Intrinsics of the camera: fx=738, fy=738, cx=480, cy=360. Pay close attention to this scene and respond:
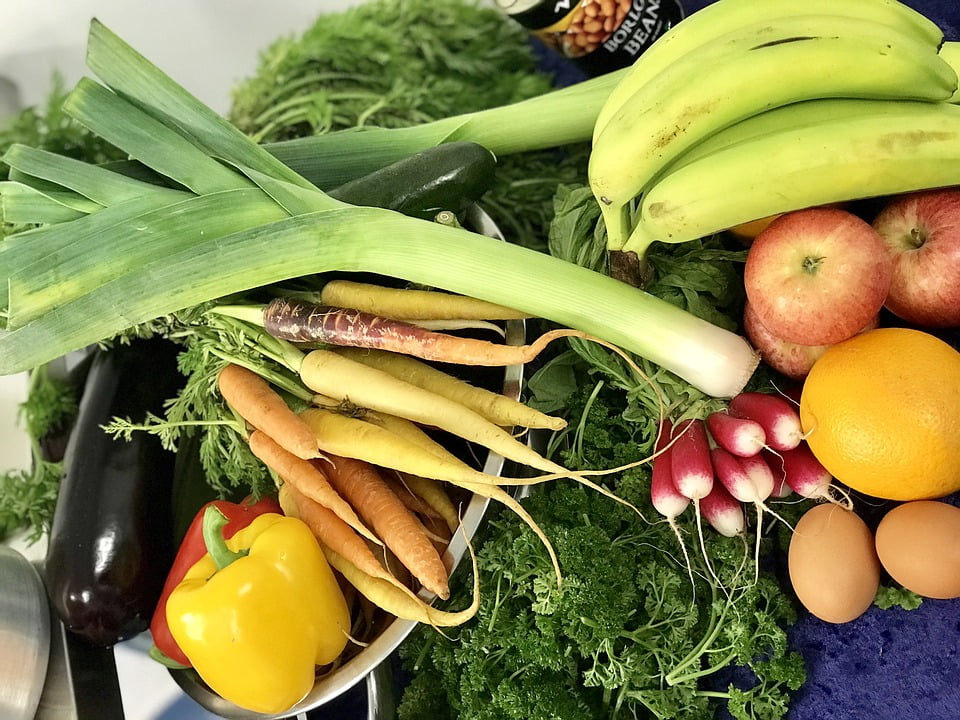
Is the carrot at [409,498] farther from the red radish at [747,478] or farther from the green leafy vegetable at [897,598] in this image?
the green leafy vegetable at [897,598]

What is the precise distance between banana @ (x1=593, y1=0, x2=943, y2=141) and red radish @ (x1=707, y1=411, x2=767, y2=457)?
360 millimetres

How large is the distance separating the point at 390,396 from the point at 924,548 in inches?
22.0

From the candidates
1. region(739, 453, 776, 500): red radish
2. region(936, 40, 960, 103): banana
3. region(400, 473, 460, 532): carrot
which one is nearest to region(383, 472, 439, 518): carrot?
region(400, 473, 460, 532): carrot

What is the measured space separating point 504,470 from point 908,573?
461 mm

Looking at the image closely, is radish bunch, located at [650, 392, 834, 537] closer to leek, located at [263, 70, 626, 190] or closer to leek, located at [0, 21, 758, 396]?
leek, located at [0, 21, 758, 396]

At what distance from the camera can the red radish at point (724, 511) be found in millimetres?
804

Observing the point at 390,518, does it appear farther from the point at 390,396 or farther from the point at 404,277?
the point at 404,277

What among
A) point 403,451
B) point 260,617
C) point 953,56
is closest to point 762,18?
point 953,56

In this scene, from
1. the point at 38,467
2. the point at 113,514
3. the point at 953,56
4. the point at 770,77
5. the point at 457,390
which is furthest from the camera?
the point at 38,467

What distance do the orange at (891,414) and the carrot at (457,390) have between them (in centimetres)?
27

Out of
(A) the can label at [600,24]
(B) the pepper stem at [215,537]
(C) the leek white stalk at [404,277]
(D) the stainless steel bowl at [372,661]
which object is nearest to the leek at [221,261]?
(C) the leek white stalk at [404,277]

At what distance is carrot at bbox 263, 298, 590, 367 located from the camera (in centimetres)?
81

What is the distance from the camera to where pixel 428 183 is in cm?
87

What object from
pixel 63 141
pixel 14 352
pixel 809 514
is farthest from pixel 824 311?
pixel 63 141
